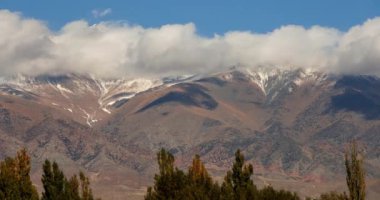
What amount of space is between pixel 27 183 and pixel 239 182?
37166 mm

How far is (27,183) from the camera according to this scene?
12619 cm

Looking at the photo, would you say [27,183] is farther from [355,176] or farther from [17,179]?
[355,176]

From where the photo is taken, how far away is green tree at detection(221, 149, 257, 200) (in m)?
121

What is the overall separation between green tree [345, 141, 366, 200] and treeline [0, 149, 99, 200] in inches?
2160

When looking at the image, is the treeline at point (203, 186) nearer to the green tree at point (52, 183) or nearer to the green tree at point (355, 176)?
the green tree at point (52, 183)

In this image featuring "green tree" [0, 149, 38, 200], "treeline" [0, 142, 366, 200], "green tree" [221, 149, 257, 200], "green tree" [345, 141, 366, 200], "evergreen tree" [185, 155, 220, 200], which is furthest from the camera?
"green tree" [0, 149, 38, 200]

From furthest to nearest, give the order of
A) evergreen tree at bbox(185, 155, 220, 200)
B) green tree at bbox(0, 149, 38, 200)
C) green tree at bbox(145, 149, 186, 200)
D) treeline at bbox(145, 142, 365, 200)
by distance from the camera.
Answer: green tree at bbox(145, 149, 186, 200)
green tree at bbox(0, 149, 38, 200)
treeline at bbox(145, 142, 365, 200)
evergreen tree at bbox(185, 155, 220, 200)

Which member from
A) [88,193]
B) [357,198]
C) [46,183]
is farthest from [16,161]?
[357,198]

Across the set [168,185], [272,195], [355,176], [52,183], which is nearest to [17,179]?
[52,183]

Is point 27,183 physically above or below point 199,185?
above

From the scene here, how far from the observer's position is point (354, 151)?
92.4 m

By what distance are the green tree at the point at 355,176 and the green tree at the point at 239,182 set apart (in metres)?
27.9

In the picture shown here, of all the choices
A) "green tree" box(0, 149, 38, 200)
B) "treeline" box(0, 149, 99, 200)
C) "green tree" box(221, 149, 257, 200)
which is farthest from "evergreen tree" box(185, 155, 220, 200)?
"green tree" box(0, 149, 38, 200)

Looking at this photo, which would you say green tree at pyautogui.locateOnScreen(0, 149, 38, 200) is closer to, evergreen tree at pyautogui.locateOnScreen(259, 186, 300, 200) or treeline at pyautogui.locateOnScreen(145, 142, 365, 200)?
treeline at pyautogui.locateOnScreen(145, 142, 365, 200)
